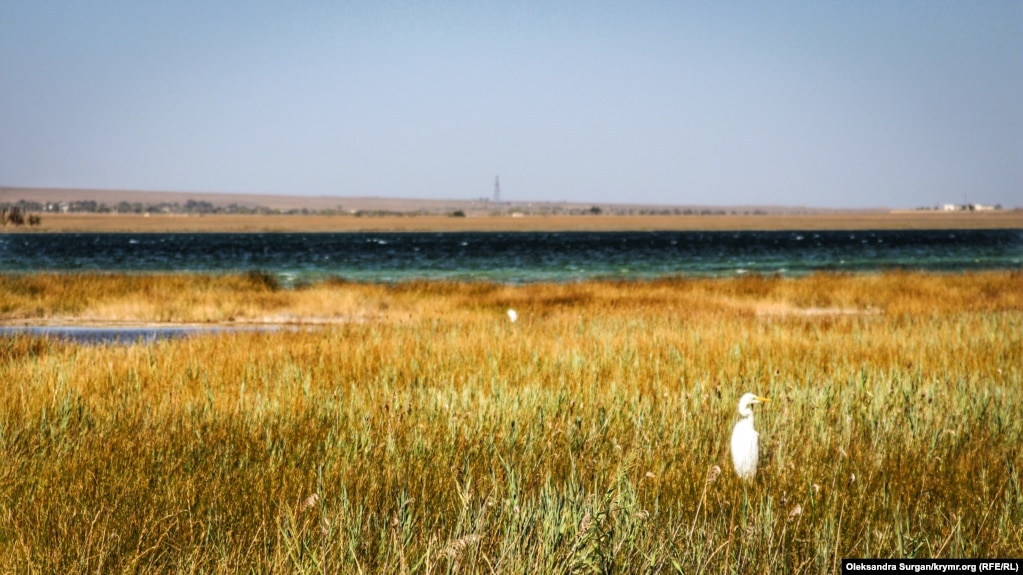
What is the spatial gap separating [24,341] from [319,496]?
1084 centimetres

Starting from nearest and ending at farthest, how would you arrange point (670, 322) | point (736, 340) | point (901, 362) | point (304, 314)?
point (901, 362) < point (736, 340) < point (670, 322) < point (304, 314)

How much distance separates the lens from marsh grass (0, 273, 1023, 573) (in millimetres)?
4520

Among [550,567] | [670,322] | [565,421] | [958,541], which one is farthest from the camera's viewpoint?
[670,322]

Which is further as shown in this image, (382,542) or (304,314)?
(304,314)

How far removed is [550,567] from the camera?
13.4 feet

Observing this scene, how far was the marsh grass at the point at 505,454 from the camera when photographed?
14.8 ft

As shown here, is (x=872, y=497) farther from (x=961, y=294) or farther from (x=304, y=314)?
(x=961, y=294)

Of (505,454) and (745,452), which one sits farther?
(505,454)

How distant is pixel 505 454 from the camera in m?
6.52

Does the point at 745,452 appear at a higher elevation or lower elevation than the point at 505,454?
higher

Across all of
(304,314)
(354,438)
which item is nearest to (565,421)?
(354,438)

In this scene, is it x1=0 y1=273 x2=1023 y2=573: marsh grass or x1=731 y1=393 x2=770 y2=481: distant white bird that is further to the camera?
x1=731 y1=393 x2=770 y2=481: distant white bird

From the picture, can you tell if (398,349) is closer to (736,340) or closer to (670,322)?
(736,340)

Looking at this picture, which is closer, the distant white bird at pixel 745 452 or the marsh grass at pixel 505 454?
the marsh grass at pixel 505 454
